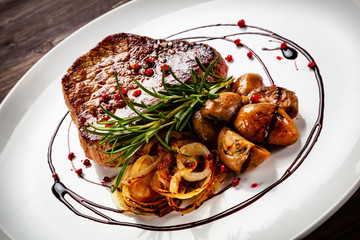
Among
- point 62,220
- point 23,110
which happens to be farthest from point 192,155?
point 23,110

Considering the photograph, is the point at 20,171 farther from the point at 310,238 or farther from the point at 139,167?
the point at 310,238

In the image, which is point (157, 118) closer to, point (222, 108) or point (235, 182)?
point (222, 108)

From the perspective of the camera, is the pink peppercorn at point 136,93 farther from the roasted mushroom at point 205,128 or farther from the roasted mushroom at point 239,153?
the roasted mushroom at point 239,153

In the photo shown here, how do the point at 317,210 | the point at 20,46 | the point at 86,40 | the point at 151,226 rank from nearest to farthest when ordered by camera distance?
the point at 317,210, the point at 151,226, the point at 86,40, the point at 20,46

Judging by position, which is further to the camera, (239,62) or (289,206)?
(239,62)

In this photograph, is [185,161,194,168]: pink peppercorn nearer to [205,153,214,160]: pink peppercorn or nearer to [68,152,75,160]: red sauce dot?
[205,153,214,160]: pink peppercorn

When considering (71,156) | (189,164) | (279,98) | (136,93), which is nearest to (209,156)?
(189,164)

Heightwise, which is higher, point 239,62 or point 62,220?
point 239,62
